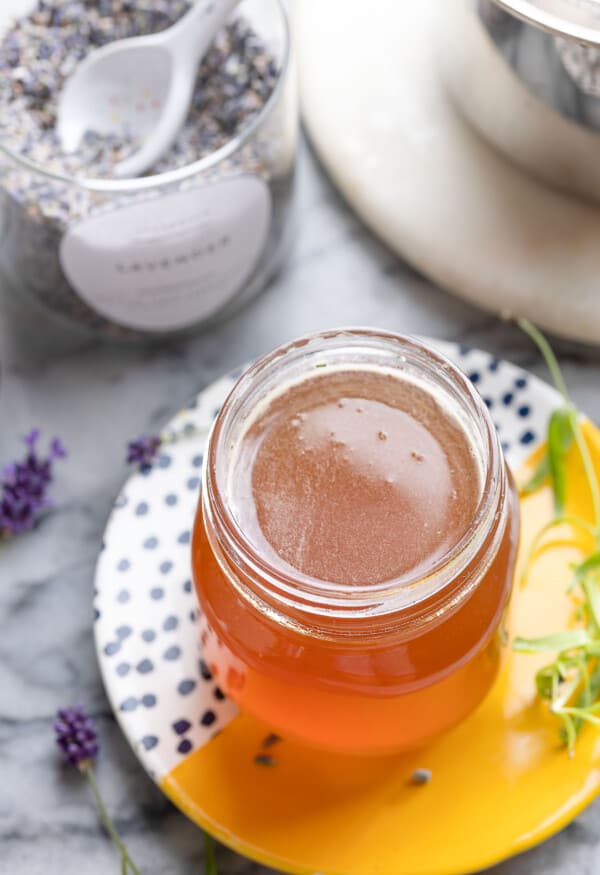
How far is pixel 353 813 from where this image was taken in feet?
3.30

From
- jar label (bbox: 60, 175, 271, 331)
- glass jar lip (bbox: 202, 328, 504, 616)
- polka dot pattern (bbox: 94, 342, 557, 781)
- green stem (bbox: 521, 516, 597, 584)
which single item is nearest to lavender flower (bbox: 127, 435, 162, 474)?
polka dot pattern (bbox: 94, 342, 557, 781)

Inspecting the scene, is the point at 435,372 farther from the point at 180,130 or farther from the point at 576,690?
the point at 180,130

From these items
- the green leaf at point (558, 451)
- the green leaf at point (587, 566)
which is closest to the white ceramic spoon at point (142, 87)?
the green leaf at point (558, 451)

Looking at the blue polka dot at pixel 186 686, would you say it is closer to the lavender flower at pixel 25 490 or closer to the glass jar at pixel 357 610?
the glass jar at pixel 357 610

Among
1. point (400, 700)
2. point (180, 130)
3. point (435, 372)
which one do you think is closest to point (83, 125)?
point (180, 130)

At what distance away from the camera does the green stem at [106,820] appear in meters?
1.05

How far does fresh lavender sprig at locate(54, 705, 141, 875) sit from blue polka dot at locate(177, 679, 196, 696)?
0.11 meters

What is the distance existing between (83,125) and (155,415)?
1.04ft

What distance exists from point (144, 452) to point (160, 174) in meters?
0.28

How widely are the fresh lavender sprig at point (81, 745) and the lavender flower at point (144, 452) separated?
24 cm

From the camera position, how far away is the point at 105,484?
4.08ft

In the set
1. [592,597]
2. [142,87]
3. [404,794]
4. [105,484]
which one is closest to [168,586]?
[105,484]

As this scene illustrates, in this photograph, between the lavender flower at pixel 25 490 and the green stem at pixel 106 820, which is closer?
the green stem at pixel 106 820

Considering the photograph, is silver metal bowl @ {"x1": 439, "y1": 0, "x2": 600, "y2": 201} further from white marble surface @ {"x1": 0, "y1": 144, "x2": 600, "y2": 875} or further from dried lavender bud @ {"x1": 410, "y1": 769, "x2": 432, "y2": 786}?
dried lavender bud @ {"x1": 410, "y1": 769, "x2": 432, "y2": 786}
